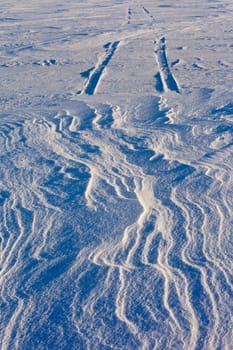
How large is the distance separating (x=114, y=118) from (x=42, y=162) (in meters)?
1.84

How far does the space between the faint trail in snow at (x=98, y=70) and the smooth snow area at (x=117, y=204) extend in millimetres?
69

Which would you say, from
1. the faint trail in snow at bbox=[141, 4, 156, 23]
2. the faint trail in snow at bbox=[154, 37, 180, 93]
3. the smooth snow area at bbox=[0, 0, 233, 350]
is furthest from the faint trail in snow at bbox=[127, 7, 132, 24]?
the smooth snow area at bbox=[0, 0, 233, 350]

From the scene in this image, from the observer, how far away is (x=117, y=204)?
5.14 m

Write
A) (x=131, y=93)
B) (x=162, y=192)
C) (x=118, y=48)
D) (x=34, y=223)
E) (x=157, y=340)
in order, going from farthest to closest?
(x=118, y=48), (x=131, y=93), (x=162, y=192), (x=34, y=223), (x=157, y=340)

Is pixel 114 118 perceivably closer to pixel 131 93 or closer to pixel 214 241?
pixel 131 93

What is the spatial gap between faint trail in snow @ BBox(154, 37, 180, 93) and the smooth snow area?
0.04 metres

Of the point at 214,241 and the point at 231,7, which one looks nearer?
the point at 214,241

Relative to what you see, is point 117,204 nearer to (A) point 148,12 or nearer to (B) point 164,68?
(B) point 164,68

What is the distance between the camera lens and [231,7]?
734 inches

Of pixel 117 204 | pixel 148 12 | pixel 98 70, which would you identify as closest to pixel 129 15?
pixel 148 12

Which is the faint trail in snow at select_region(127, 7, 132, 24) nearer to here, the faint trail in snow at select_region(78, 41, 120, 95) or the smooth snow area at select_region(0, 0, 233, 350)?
the faint trail in snow at select_region(78, 41, 120, 95)

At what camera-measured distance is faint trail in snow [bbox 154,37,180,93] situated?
915cm

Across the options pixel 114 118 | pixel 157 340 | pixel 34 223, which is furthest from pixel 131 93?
pixel 157 340

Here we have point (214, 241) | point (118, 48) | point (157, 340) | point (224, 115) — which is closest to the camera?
point (157, 340)
